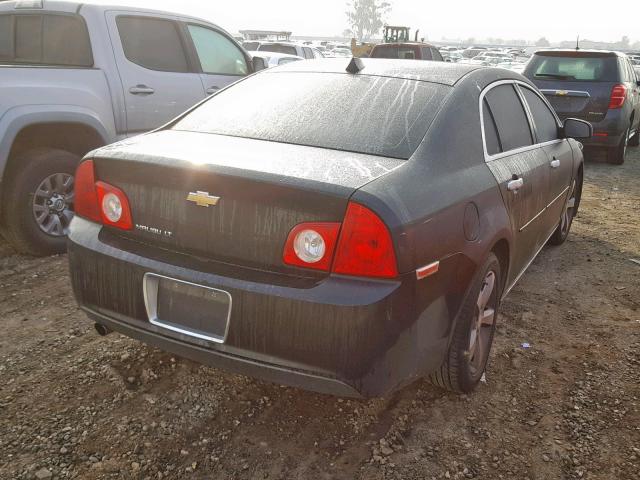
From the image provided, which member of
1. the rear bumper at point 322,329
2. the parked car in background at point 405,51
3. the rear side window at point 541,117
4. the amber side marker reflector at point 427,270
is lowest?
the rear bumper at point 322,329

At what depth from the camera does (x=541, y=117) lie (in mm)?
4281

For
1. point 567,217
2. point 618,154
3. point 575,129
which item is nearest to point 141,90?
point 575,129

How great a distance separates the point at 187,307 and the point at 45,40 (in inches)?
149

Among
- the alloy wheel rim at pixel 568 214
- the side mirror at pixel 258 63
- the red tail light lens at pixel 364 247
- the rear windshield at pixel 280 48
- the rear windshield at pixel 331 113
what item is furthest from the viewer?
the rear windshield at pixel 280 48

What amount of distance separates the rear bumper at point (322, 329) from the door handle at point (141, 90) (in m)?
3.23

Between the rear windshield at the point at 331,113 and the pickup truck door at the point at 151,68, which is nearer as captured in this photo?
the rear windshield at the point at 331,113

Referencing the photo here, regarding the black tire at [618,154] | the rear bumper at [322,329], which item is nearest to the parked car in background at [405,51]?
the black tire at [618,154]

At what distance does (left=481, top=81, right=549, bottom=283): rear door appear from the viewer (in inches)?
122

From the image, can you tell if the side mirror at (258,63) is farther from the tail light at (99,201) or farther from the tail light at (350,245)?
the tail light at (350,245)

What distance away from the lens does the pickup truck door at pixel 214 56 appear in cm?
608

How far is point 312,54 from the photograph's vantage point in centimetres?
1964

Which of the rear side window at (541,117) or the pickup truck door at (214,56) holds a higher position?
the pickup truck door at (214,56)

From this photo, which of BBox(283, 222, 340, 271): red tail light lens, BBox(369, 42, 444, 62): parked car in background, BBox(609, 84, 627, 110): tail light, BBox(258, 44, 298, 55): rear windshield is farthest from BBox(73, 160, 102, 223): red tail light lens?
BBox(258, 44, 298, 55): rear windshield

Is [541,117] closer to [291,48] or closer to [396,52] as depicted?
[396,52]
